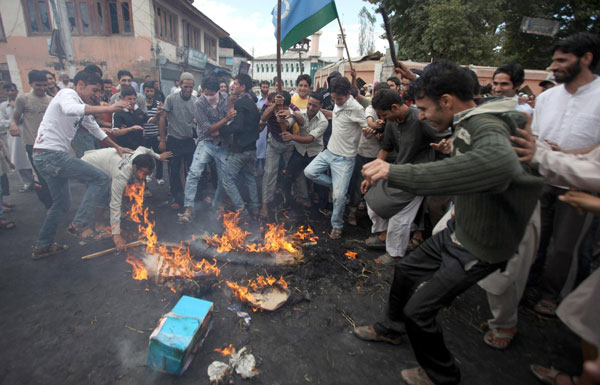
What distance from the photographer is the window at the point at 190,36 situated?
2275cm

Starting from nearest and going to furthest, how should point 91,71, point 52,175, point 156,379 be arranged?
point 156,379, point 52,175, point 91,71

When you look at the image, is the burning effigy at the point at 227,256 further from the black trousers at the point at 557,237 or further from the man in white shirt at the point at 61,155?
the black trousers at the point at 557,237

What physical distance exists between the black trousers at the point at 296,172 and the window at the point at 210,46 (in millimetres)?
25669

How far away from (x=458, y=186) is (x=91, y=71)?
5.81m

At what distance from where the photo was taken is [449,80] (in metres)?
2.10

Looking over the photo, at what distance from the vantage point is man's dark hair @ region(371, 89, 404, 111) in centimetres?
396

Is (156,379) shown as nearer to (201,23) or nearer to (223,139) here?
(223,139)

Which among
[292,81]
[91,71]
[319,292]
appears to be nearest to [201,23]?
[91,71]

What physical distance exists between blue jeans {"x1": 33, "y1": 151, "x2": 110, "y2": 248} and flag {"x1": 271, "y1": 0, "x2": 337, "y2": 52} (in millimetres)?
3948

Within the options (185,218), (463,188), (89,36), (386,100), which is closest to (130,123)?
(185,218)

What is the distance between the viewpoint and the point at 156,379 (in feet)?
8.21

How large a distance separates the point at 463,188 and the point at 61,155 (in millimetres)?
5431

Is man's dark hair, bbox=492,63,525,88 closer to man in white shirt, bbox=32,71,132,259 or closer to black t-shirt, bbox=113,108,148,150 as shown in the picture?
man in white shirt, bbox=32,71,132,259

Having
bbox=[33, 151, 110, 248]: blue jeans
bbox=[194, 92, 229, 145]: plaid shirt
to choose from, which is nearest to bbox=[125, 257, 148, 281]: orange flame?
bbox=[33, 151, 110, 248]: blue jeans
